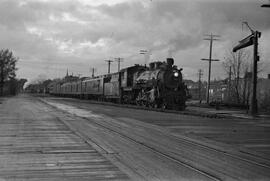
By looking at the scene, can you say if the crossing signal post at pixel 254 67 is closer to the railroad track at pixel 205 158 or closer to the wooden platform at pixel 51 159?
the railroad track at pixel 205 158

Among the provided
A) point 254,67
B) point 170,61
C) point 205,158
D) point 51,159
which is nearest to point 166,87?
point 170,61

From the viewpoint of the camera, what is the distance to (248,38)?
31.0 m

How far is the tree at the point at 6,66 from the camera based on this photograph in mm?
85938

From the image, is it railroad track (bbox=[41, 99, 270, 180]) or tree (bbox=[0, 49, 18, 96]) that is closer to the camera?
railroad track (bbox=[41, 99, 270, 180])

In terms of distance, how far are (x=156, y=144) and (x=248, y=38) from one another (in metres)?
21.8

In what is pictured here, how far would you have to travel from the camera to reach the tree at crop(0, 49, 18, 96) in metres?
85.9

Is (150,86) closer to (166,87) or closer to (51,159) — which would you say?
(166,87)

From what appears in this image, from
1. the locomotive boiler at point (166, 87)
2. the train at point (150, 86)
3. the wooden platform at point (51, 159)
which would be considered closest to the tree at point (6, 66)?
the train at point (150, 86)

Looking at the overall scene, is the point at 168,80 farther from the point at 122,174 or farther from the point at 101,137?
the point at 122,174

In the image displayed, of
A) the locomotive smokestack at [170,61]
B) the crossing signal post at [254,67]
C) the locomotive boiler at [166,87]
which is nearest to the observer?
the crossing signal post at [254,67]

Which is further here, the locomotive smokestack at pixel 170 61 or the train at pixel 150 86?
the locomotive smokestack at pixel 170 61

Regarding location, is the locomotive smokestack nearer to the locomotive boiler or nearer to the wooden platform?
the locomotive boiler

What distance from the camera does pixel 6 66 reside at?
8781 cm

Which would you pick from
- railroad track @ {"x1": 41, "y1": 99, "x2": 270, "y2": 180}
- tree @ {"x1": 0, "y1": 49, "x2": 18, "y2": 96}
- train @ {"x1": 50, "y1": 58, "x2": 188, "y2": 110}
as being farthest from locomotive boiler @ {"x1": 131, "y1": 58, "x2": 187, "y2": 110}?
tree @ {"x1": 0, "y1": 49, "x2": 18, "y2": 96}
